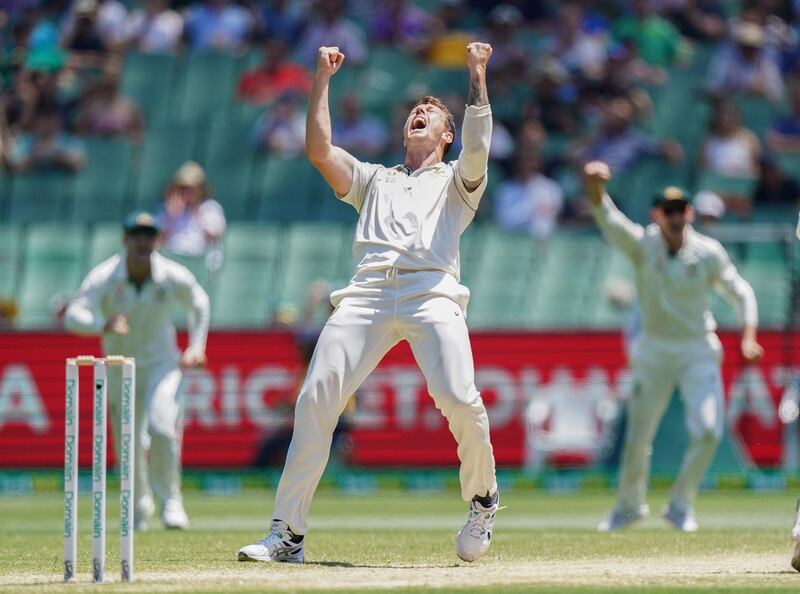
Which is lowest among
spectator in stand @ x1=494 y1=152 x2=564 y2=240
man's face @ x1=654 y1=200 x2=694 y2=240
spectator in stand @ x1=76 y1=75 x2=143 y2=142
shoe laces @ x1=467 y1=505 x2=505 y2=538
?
shoe laces @ x1=467 y1=505 x2=505 y2=538

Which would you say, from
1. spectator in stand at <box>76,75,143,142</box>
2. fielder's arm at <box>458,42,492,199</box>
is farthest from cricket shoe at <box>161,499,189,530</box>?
spectator in stand at <box>76,75,143,142</box>

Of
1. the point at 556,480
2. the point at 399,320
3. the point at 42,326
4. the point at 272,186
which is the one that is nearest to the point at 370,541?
the point at 399,320

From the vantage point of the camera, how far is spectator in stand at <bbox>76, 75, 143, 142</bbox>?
67.3ft

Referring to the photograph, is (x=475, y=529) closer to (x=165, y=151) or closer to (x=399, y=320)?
(x=399, y=320)

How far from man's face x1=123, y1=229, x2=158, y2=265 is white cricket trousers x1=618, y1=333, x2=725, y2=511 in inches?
149

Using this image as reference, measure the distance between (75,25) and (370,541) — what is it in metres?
12.7

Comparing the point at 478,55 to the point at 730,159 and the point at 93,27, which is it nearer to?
the point at 730,159

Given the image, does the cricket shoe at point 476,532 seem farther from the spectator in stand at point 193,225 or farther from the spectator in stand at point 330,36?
the spectator in stand at point 330,36

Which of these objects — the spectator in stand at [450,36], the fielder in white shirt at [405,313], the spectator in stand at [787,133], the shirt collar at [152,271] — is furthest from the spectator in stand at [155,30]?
the fielder in white shirt at [405,313]

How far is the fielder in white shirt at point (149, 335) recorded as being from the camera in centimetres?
1284

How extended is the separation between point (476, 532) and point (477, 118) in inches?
81.0

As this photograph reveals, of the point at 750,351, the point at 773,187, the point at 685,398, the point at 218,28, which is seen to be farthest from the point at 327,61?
the point at 218,28

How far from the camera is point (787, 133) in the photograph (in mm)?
19703

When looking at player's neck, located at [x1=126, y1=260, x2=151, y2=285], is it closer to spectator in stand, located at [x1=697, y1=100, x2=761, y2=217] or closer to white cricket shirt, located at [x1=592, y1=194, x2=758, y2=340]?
white cricket shirt, located at [x1=592, y1=194, x2=758, y2=340]
